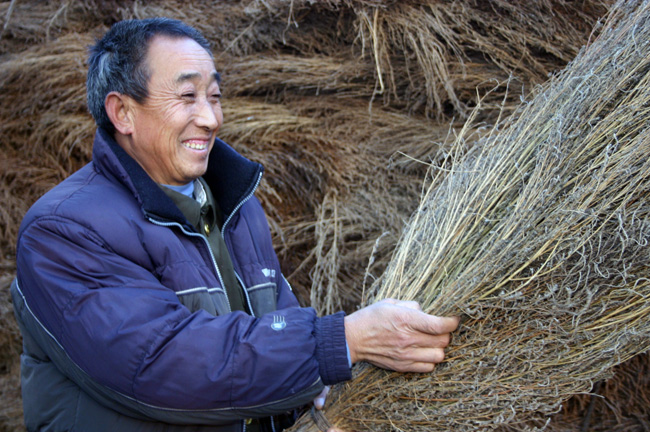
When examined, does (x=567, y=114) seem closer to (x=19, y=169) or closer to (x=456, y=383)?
(x=456, y=383)

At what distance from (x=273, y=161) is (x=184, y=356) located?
5.91 ft

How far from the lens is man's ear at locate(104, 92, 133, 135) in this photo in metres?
1.68

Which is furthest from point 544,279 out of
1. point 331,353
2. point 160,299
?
point 160,299

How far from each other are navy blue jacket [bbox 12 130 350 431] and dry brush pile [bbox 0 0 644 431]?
1145 mm

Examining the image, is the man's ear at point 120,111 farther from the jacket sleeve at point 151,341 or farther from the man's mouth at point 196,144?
the jacket sleeve at point 151,341

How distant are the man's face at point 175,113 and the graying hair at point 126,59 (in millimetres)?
20

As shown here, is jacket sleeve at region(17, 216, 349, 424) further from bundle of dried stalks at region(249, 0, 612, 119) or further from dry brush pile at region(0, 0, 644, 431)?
bundle of dried stalks at region(249, 0, 612, 119)

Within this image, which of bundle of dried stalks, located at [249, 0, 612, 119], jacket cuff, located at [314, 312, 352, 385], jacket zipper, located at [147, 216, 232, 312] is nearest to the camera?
jacket cuff, located at [314, 312, 352, 385]

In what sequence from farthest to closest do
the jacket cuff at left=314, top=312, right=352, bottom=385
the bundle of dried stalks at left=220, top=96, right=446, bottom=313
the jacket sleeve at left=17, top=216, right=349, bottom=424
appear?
1. the bundle of dried stalks at left=220, top=96, right=446, bottom=313
2. the jacket cuff at left=314, top=312, right=352, bottom=385
3. the jacket sleeve at left=17, top=216, right=349, bottom=424

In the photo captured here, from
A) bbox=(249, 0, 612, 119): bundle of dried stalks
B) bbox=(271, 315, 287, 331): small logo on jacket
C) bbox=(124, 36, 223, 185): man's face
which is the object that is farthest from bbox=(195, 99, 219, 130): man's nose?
bbox=(249, 0, 612, 119): bundle of dried stalks

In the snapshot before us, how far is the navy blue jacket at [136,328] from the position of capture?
1.37m

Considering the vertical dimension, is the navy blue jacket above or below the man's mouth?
below

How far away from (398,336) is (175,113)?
0.87 meters

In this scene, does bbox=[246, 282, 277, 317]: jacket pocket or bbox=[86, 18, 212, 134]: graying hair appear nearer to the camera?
bbox=[86, 18, 212, 134]: graying hair
